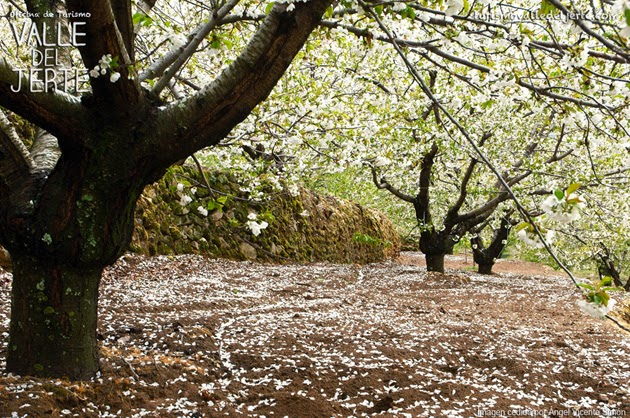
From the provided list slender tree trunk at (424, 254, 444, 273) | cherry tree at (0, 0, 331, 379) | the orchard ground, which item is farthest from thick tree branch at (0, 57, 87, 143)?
slender tree trunk at (424, 254, 444, 273)

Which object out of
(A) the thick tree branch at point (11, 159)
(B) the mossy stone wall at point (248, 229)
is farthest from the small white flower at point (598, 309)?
(A) the thick tree branch at point (11, 159)

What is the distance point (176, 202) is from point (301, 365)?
7.17 metres

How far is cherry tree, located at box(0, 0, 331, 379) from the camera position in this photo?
7.62 ft

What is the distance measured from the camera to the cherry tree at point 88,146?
2.32m

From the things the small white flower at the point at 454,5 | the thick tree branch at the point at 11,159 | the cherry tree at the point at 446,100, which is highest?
the cherry tree at the point at 446,100

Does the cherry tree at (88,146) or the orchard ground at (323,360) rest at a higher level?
the cherry tree at (88,146)

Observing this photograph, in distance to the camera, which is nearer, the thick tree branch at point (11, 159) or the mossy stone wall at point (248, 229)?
the thick tree branch at point (11, 159)

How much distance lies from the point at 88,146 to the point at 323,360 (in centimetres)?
246

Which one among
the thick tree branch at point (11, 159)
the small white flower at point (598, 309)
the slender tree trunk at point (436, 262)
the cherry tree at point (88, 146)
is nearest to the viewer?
the small white flower at point (598, 309)

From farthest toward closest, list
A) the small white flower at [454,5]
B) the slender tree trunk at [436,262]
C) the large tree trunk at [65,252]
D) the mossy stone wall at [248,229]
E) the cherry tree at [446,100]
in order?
the slender tree trunk at [436,262] → the mossy stone wall at [248,229] → the cherry tree at [446,100] → the large tree trunk at [65,252] → the small white flower at [454,5]

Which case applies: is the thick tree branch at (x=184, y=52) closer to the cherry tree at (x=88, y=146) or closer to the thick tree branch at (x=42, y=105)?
the cherry tree at (x=88, y=146)

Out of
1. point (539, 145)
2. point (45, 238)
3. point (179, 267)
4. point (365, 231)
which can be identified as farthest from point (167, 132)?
point (365, 231)

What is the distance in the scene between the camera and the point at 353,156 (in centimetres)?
884

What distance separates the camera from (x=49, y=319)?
2.70 meters
